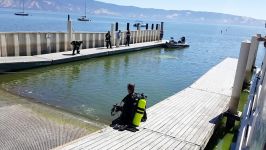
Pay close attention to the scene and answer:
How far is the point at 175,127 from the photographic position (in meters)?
7.76

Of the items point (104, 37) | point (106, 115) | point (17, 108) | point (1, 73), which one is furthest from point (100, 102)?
point (104, 37)

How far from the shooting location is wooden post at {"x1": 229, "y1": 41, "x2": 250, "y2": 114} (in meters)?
8.88

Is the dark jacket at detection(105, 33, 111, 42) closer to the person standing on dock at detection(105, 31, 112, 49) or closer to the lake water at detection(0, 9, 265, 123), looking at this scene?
the person standing on dock at detection(105, 31, 112, 49)

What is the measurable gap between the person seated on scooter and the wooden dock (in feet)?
0.85

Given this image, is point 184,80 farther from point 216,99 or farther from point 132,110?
point 132,110

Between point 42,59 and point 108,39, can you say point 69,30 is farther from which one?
point 108,39

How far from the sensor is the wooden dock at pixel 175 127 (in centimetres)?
644

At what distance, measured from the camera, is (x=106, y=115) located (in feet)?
33.5

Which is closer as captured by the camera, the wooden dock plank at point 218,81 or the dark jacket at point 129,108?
the dark jacket at point 129,108

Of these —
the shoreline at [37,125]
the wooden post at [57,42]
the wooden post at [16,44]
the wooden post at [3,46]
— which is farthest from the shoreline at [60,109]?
the wooden post at [57,42]

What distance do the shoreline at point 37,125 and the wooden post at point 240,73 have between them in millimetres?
4370

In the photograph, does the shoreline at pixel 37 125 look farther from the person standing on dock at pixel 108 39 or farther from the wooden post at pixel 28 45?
the person standing on dock at pixel 108 39

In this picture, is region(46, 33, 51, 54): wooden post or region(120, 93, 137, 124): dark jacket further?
region(46, 33, 51, 54): wooden post

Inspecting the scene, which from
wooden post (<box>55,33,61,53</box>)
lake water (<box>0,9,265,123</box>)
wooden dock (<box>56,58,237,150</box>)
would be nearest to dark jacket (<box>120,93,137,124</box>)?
wooden dock (<box>56,58,237,150</box>)
